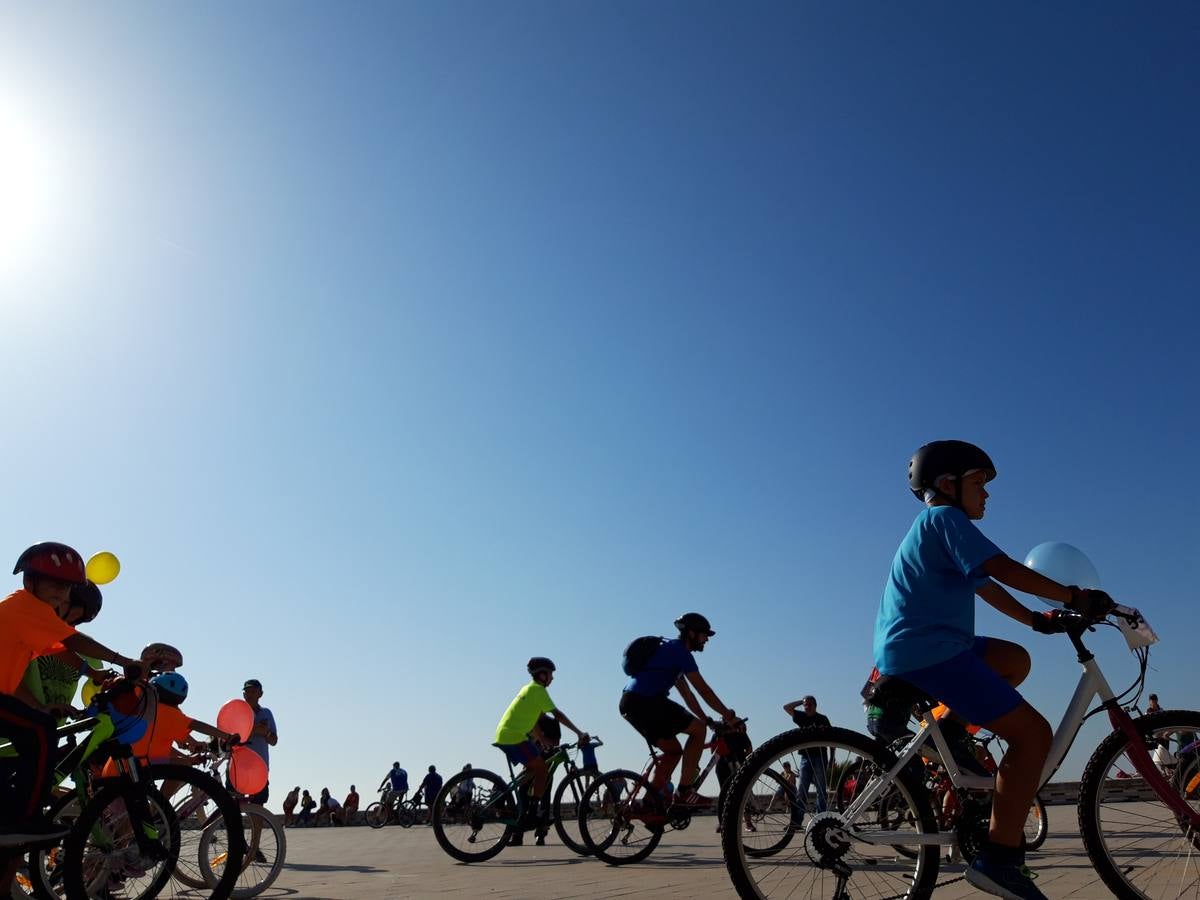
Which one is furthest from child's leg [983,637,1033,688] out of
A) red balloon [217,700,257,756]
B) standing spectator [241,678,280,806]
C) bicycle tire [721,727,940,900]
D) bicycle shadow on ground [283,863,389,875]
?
standing spectator [241,678,280,806]

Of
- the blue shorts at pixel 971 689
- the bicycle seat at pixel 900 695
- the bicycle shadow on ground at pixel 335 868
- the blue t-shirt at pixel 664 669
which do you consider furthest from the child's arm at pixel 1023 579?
the bicycle shadow on ground at pixel 335 868

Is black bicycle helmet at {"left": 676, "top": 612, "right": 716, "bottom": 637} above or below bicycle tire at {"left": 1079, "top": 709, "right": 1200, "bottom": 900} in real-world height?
above

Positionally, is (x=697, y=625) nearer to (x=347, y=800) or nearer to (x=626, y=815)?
(x=626, y=815)

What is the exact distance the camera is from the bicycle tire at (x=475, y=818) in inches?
368

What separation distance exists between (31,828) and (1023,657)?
183 inches

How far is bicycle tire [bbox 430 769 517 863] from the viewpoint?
9359 millimetres

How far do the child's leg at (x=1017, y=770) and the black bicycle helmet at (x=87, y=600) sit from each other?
18.1ft

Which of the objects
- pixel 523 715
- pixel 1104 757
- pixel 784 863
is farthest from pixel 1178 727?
pixel 523 715

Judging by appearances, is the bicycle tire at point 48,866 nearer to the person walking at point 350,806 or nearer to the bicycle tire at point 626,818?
the bicycle tire at point 626,818

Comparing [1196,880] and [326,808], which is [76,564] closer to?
[1196,880]

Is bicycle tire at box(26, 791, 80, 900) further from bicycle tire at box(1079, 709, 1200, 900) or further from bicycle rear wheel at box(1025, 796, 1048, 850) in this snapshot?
bicycle rear wheel at box(1025, 796, 1048, 850)

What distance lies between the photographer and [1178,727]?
13.1ft

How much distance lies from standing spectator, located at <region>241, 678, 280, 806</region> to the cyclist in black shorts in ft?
13.5

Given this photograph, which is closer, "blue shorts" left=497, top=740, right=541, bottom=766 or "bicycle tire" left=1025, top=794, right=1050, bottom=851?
"bicycle tire" left=1025, top=794, right=1050, bottom=851
